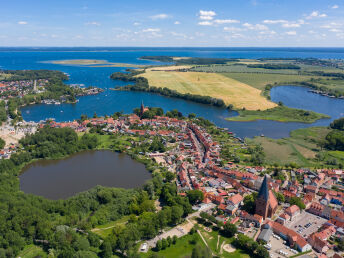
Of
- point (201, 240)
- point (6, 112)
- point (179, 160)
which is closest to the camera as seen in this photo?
point (201, 240)

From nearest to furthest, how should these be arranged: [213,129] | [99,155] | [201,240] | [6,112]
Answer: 1. [201,240]
2. [99,155]
3. [213,129]
4. [6,112]

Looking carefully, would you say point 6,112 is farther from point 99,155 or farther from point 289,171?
point 289,171

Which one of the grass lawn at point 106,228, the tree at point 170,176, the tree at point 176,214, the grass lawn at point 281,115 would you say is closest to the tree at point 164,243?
the tree at point 176,214

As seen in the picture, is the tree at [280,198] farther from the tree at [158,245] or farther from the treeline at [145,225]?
the tree at [158,245]

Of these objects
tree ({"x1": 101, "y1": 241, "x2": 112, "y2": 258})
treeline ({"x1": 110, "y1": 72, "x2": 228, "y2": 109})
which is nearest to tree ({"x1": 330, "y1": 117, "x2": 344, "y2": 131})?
treeline ({"x1": 110, "y1": 72, "x2": 228, "y2": 109})

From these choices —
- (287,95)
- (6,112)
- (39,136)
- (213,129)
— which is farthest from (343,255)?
(287,95)

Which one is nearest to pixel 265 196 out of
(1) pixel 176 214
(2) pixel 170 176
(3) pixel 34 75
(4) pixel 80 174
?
(1) pixel 176 214
